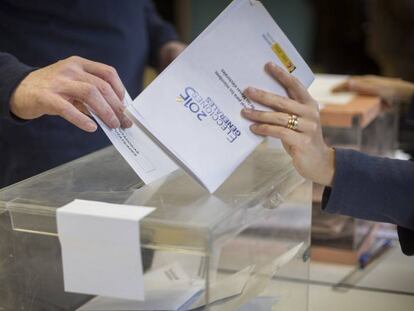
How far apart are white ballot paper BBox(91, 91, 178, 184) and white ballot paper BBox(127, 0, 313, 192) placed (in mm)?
63

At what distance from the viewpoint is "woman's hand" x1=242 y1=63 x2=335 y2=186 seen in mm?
849

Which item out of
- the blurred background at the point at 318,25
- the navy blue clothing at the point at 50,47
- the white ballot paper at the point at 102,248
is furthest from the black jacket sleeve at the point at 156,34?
the blurred background at the point at 318,25

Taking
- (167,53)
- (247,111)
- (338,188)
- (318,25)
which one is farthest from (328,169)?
(318,25)

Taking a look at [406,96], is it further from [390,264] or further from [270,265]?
[270,265]

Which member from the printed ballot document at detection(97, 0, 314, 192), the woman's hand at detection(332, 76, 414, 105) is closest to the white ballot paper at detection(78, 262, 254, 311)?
the printed ballot document at detection(97, 0, 314, 192)

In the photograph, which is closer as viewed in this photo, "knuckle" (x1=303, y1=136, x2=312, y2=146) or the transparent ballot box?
the transparent ballot box

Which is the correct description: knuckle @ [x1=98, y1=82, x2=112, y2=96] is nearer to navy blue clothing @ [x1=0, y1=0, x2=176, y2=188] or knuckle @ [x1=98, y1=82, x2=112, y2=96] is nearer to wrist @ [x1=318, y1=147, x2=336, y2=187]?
wrist @ [x1=318, y1=147, x2=336, y2=187]

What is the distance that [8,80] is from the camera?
924 mm

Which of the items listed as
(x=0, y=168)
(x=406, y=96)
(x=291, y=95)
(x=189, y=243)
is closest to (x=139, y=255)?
(x=189, y=243)

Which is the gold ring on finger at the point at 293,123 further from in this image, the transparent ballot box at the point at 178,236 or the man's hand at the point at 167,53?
the man's hand at the point at 167,53

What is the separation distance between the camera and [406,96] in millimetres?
1601

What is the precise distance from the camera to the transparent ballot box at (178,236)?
72 cm

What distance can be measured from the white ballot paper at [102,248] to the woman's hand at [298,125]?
21cm

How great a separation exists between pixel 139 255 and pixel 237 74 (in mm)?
272
